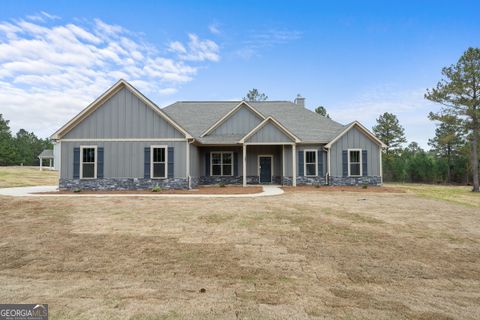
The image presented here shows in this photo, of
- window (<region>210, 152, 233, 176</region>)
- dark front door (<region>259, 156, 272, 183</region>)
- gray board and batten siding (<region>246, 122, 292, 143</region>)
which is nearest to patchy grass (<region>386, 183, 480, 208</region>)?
gray board and batten siding (<region>246, 122, 292, 143</region>)

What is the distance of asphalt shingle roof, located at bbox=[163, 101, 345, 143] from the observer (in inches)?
755

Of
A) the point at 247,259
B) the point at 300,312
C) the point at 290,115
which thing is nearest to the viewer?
the point at 300,312

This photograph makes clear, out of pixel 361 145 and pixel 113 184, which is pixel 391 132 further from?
pixel 113 184

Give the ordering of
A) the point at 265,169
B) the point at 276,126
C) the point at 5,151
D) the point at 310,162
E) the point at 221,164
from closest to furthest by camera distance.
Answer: the point at 276,126
the point at 310,162
the point at 221,164
the point at 265,169
the point at 5,151

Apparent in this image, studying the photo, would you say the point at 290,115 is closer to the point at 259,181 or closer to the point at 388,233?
the point at 259,181

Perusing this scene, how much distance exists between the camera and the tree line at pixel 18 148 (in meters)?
58.0

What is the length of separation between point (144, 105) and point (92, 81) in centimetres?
645

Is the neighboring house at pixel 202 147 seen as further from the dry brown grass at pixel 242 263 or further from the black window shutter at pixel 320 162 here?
the dry brown grass at pixel 242 263

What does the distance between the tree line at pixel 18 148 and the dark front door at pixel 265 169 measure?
2546 inches

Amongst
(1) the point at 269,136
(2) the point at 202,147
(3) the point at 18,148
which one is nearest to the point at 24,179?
(2) the point at 202,147

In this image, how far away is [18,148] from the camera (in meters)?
65.7

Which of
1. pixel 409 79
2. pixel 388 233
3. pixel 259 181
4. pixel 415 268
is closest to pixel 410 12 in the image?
pixel 409 79

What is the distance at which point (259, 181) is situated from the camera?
1964cm

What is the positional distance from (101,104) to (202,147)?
712 centimetres
